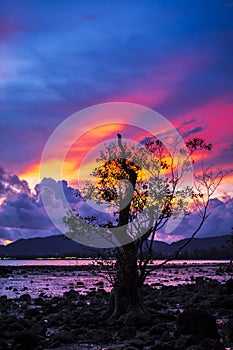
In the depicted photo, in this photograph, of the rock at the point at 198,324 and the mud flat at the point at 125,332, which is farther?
the rock at the point at 198,324

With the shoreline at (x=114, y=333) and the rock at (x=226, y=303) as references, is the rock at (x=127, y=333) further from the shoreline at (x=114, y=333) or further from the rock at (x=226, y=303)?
the rock at (x=226, y=303)

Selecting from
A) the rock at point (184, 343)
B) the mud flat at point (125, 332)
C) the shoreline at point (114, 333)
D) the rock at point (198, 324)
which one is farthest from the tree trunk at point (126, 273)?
the rock at point (184, 343)

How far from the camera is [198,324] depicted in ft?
63.4

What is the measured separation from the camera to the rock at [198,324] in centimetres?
1911

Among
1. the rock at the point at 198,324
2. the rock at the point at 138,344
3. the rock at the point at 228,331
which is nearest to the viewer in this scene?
the rock at the point at 138,344

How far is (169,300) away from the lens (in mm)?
39188

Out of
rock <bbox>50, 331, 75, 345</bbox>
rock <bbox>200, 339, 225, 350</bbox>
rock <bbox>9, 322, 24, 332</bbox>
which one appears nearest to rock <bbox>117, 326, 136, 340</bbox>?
rock <bbox>50, 331, 75, 345</bbox>

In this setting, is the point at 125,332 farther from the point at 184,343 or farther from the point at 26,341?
the point at 184,343

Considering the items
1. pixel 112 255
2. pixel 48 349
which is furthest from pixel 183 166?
pixel 48 349

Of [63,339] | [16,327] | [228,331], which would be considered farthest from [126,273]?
[228,331]

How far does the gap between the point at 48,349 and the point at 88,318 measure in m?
6.75

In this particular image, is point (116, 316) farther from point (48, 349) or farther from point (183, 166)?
point (183, 166)

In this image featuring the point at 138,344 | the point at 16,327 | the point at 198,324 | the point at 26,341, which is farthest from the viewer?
the point at 16,327

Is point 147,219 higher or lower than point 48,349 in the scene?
higher
